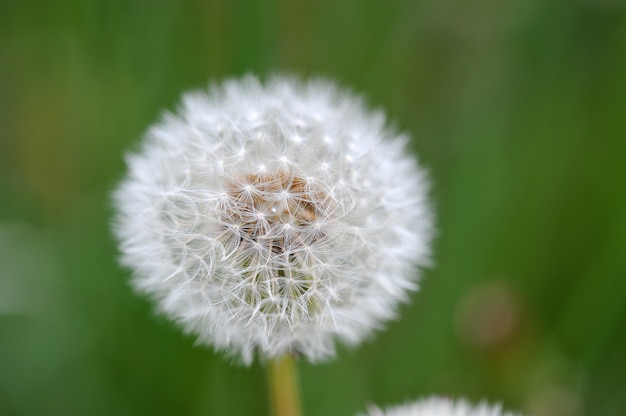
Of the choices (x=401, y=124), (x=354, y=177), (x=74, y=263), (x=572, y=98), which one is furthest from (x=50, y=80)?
(x=572, y=98)

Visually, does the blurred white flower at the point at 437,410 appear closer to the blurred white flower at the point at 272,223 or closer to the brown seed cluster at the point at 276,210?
the blurred white flower at the point at 272,223

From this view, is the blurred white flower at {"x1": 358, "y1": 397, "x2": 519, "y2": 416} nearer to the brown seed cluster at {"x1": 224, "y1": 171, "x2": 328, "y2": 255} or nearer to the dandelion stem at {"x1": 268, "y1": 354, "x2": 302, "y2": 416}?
the dandelion stem at {"x1": 268, "y1": 354, "x2": 302, "y2": 416}

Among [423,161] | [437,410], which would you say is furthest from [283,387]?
[423,161]

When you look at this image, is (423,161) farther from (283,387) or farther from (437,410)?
(437,410)

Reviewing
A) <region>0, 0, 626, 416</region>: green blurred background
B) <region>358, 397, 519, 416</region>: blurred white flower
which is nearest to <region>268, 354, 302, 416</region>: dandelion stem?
<region>358, 397, 519, 416</region>: blurred white flower

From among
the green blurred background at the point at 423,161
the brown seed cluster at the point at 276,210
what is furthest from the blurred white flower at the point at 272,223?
the green blurred background at the point at 423,161

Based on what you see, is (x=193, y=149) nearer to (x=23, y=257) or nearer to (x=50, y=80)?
(x=23, y=257)
